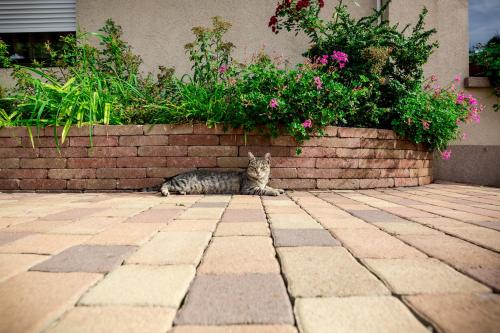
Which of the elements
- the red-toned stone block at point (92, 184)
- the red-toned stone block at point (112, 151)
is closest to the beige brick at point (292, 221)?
the red-toned stone block at point (112, 151)

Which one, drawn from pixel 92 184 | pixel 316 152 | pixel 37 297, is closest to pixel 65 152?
pixel 92 184

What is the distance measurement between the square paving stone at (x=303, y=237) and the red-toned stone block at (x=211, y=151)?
2029 mm

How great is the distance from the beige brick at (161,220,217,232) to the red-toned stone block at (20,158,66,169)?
2.46 metres

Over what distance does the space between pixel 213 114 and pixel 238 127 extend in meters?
0.34

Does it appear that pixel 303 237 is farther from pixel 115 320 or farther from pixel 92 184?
pixel 92 184

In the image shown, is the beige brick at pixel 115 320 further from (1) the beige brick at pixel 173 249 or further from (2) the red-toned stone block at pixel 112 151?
(2) the red-toned stone block at pixel 112 151

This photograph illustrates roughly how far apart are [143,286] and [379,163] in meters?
3.51

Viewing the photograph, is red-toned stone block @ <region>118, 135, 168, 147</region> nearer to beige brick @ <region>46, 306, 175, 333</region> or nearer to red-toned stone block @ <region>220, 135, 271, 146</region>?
red-toned stone block @ <region>220, 135, 271, 146</region>

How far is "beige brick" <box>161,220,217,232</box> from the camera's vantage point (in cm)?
165

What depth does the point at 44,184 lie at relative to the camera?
350cm

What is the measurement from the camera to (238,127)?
3.48 meters

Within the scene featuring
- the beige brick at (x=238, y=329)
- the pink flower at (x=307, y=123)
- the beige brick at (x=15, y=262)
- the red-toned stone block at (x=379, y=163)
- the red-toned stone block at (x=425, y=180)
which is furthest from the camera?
the red-toned stone block at (x=425, y=180)

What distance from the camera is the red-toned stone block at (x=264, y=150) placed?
3.52m

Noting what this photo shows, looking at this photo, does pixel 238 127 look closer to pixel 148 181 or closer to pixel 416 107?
pixel 148 181
